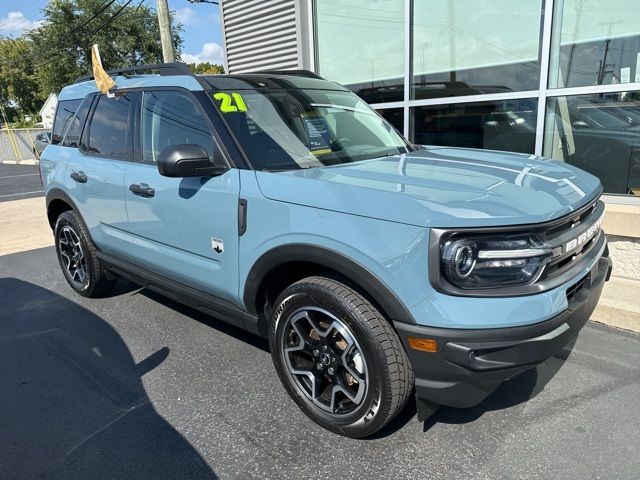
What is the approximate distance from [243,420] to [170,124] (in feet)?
6.35

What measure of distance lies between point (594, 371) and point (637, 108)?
2507mm

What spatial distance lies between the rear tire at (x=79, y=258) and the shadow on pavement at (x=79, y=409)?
1.16ft

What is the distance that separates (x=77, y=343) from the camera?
3.70 m

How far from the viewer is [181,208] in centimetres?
298

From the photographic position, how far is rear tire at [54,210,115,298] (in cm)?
422

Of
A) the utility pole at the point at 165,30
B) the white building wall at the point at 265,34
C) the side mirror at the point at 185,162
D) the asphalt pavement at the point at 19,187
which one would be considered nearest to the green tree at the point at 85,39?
the asphalt pavement at the point at 19,187

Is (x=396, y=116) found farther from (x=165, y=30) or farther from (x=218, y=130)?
(x=165, y=30)

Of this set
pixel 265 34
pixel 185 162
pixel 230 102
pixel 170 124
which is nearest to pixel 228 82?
pixel 230 102

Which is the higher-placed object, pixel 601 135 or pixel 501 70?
pixel 501 70

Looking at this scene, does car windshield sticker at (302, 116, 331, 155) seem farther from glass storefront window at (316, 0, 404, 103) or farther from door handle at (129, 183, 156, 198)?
glass storefront window at (316, 0, 404, 103)

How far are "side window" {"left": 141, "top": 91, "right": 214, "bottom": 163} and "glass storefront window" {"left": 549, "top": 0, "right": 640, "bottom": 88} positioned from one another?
3.57m

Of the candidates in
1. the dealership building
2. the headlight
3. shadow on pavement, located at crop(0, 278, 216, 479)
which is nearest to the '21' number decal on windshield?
the headlight

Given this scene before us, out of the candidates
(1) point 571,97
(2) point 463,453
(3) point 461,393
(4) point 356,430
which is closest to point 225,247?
(4) point 356,430

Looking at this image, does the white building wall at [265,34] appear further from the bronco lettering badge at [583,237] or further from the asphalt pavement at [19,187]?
the asphalt pavement at [19,187]
